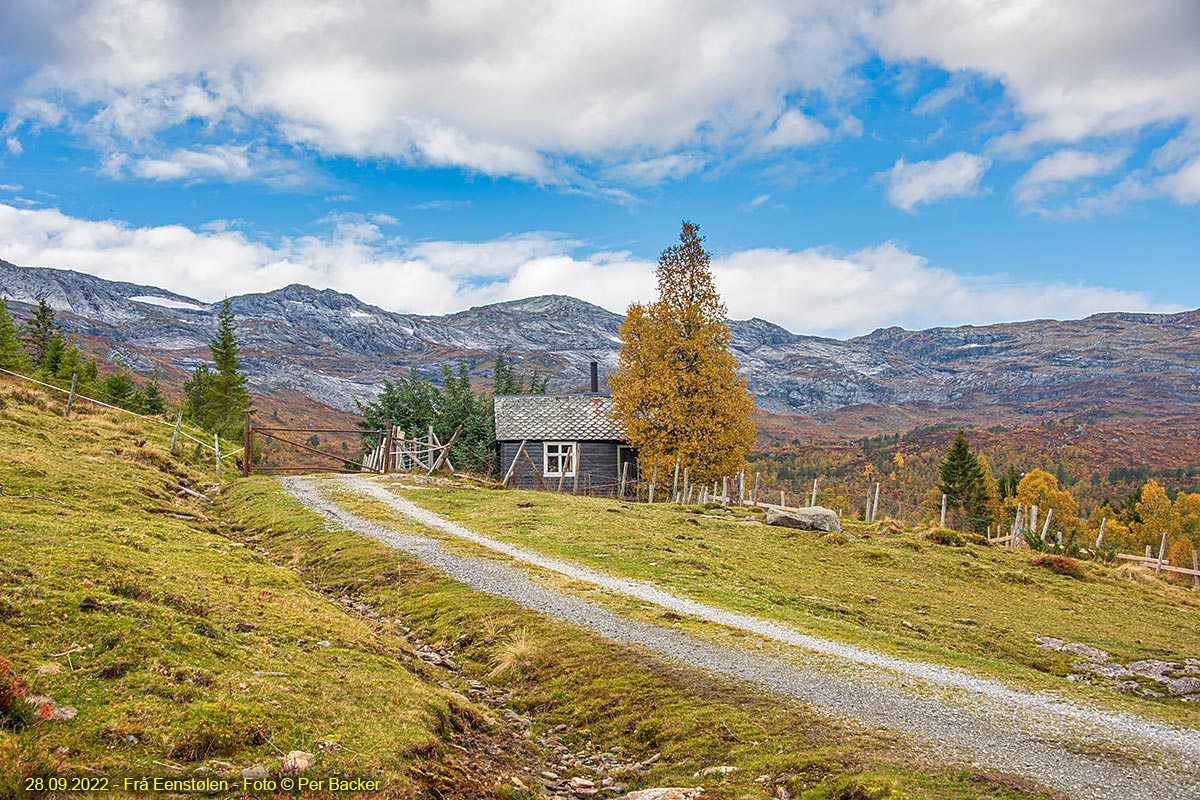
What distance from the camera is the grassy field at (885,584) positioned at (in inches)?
578

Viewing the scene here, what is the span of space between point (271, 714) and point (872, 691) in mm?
8015

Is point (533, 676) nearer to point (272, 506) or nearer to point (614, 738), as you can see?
point (614, 738)

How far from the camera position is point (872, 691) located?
1027 centimetres

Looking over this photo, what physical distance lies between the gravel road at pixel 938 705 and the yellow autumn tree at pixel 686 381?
82.3 ft

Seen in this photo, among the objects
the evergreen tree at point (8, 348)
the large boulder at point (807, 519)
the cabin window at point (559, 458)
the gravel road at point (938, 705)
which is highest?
the evergreen tree at point (8, 348)

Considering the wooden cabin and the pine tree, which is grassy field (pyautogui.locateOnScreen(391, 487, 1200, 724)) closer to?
the wooden cabin

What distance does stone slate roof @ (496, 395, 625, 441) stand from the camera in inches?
1839

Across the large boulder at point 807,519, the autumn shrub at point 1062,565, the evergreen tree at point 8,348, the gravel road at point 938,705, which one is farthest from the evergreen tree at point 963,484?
the evergreen tree at point 8,348

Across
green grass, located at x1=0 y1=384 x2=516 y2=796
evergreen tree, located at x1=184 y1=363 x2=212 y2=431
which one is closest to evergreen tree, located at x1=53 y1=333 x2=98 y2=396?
evergreen tree, located at x1=184 y1=363 x2=212 y2=431

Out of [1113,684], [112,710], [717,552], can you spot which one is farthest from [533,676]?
[717,552]

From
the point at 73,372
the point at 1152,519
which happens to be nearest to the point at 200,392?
the point at 73,372

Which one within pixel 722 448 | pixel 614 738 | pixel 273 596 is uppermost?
pixel 722 448

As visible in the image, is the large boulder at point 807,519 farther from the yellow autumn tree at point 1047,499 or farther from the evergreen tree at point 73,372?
the yellow autumn tree at point 1047,499

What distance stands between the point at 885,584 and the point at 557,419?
29.7 m
